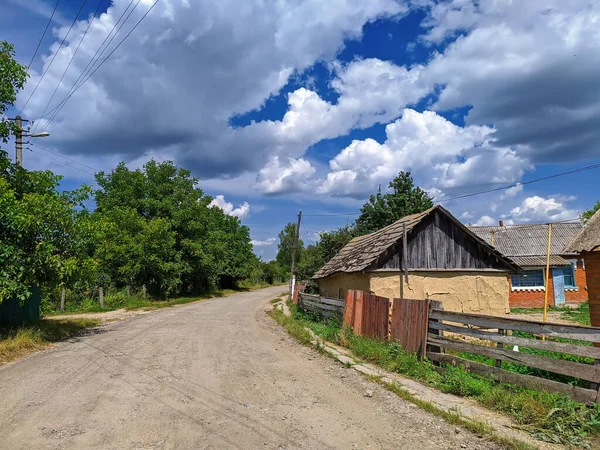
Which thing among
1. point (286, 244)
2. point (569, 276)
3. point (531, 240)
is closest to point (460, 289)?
point (569, 276)

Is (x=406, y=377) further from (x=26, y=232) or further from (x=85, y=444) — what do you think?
(x=26, y=232)

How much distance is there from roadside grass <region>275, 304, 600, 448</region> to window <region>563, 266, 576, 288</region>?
80.1 feet

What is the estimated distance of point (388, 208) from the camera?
35.4 m

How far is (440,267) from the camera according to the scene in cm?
1520

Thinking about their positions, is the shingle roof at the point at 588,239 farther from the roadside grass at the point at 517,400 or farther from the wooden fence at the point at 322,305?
the wooden fence at the point at 322,305

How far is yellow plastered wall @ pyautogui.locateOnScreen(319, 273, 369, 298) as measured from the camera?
50.2 feet

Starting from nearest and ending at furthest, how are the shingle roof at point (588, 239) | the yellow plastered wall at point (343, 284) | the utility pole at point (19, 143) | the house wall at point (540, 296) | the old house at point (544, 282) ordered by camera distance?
1. the shingle roof at point (588, 239)
2. the yellow plastered wall at point (343, 284)
3. the utility pole at point (19, 143)
4. the old house at point (544, 282)
5. the house wall at point (540, 296)

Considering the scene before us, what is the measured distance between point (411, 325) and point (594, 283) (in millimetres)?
3793

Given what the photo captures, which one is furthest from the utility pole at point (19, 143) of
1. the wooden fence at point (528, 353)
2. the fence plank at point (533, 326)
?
the fence plank at point (533, 326)

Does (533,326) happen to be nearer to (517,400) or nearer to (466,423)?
(517,400)

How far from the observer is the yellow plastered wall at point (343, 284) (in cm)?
1530

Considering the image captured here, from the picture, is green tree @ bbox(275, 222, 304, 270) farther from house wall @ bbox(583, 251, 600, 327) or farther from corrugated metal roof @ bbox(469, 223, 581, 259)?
house wall @ bbox(583, 251, 600, 327)

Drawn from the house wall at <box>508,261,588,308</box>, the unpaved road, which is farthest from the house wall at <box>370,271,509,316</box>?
the house wall at <box>508,261,588,308</box>

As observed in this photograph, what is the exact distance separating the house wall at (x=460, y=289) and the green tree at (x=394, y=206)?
19.6 meters
